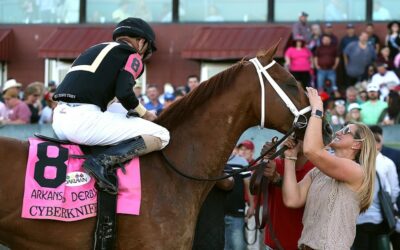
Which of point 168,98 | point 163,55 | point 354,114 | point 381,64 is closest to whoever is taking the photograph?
point 354,114

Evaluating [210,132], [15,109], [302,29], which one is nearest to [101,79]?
[210,132]

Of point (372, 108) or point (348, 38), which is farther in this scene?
point (348, 38)

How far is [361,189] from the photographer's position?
19.9 feet

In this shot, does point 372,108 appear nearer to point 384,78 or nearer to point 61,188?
point 384,78

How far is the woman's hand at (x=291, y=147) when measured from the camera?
6.16 meters

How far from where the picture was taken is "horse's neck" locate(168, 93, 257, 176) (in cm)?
595

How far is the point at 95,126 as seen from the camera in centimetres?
555

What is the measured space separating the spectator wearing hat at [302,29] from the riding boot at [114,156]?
33.4 ft

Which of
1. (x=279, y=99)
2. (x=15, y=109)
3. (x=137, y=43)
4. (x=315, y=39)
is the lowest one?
(x=15, y=109)

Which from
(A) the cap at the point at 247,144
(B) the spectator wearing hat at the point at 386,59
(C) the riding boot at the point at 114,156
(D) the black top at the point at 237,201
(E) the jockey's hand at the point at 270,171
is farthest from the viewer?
(B) the spectator wearing hat at the point at 386,59

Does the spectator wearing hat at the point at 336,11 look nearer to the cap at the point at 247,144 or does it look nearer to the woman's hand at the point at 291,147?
the cap at the point at 247,144

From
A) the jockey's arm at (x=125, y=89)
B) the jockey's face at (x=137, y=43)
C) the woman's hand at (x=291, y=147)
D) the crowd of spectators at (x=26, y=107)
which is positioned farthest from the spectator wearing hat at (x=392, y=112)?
the jockey's arm at (x=125, y=89)

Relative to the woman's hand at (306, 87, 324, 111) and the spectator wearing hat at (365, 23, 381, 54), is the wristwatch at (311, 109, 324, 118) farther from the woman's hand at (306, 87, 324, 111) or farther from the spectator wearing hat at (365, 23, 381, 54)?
the spectator wearing hat at (365, 23, 381, 54)

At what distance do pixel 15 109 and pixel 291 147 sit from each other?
7.03 metres
